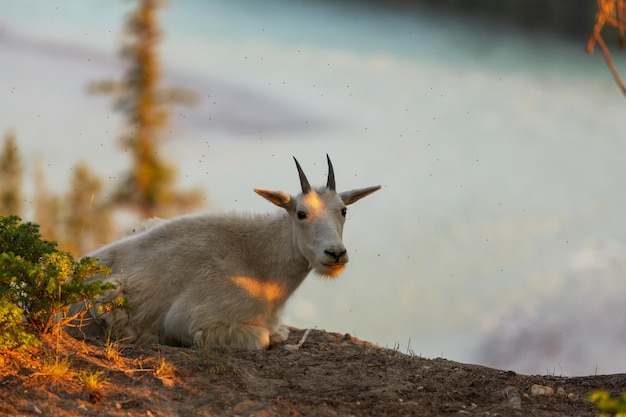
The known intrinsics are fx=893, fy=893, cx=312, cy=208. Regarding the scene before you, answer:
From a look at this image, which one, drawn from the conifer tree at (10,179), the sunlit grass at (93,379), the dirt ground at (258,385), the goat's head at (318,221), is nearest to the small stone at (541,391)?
the dirt ground at (258,385)

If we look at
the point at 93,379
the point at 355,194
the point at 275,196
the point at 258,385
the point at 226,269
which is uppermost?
the point at 355,194

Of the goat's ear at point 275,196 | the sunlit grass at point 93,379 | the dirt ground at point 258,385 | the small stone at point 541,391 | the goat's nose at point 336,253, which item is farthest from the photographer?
the goat's ear at point 275,196

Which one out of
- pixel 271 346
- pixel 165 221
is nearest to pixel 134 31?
pixel 165 221

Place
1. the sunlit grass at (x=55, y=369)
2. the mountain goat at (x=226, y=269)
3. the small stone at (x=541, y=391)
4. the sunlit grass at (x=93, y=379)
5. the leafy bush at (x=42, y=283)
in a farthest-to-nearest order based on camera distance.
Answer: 1. the mountain goat at (x=226, y=269)
2. the small stone at (x=541, y=391)
3. the leafy bush at (x=42, y=283)
4. the sunlit grass at (x=55, y=369)
5. the sunlit grass at (x=93, y=379)

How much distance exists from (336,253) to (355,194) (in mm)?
1371

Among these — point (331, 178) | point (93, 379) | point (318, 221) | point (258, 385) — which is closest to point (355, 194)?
point (331, 178)

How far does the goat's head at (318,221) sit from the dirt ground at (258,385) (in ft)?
3.72

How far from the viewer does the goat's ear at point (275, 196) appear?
35.8 feet

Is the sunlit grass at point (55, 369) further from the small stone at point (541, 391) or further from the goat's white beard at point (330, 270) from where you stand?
the small stone at point (541, 391)

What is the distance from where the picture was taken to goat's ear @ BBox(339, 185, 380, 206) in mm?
11367

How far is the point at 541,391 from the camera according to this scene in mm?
9086

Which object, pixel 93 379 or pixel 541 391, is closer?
pixel 93 379

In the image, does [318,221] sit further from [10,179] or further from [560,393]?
[10,179]

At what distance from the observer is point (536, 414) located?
328 inches
